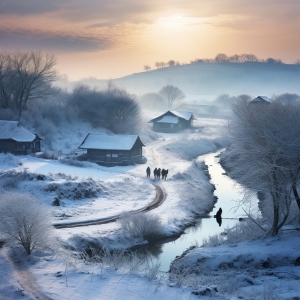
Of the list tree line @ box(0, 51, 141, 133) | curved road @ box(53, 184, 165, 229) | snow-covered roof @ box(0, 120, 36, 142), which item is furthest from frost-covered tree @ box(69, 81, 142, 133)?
curved road @ box(53, 184, 165, 229)

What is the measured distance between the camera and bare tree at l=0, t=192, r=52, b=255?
17.9 meters

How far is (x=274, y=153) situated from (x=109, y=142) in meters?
30.5

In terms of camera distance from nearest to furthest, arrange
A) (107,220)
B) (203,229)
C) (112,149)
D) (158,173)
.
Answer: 1. (107,220)
2. (203,229)
3. (158,173)
4. (112,149)

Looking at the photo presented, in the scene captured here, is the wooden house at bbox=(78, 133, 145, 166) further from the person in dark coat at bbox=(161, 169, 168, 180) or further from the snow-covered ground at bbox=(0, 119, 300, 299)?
the snow-covered ground at bbox=(0, 119, 300, 299)

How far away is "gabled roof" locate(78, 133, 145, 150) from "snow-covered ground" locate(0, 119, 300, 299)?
836 centimetres

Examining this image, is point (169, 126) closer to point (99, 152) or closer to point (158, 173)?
point (99, 152)

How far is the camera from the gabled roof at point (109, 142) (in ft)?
155

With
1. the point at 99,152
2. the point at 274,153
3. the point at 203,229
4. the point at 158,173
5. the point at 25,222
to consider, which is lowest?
the point at 203,229

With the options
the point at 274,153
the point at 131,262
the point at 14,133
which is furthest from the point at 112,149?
the point at 131,262

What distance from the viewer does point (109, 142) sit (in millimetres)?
48125

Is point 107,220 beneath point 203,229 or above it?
above

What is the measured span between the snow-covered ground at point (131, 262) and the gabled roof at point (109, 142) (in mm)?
8360

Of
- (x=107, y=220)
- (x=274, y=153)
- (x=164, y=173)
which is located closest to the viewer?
(x=274, y=153)

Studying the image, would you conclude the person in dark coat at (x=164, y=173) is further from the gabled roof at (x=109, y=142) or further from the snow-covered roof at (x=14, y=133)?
the snow-covered roof at (x=14, y=133)
